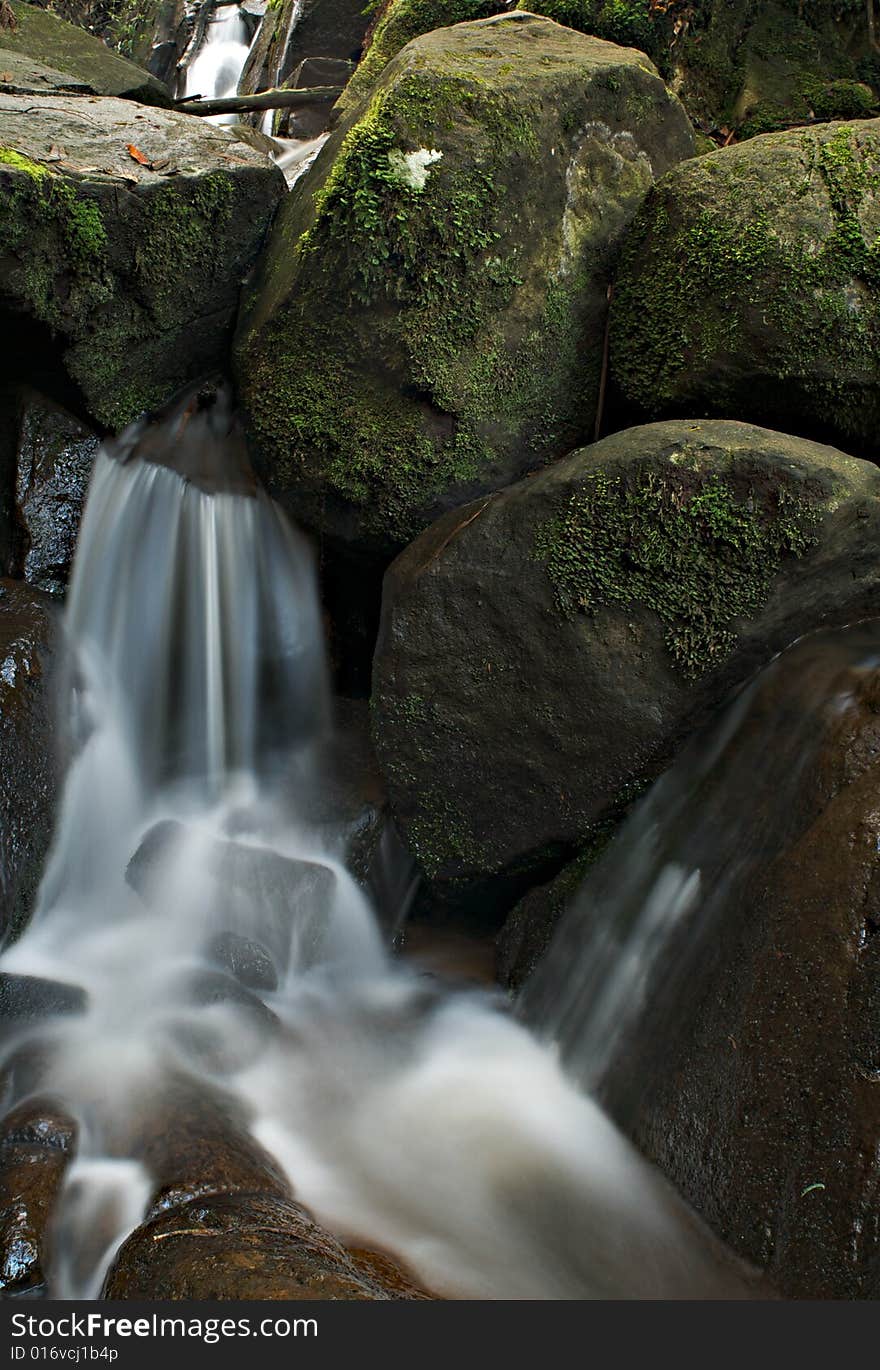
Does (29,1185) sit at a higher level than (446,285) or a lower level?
lower

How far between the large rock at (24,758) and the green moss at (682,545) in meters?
2.32

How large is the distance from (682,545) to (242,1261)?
277 centimetres

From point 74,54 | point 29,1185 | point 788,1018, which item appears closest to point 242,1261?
point 29,1185

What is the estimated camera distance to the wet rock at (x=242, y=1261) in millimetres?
2363

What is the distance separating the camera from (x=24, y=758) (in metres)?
4.48

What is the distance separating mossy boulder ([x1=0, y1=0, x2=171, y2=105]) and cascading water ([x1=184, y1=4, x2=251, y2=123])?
423 cm

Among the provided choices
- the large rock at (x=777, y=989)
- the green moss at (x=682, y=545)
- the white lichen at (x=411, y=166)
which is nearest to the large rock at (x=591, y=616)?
the green moss at (x=682, y=545)

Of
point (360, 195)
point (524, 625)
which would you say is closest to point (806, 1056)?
point (524, 625)

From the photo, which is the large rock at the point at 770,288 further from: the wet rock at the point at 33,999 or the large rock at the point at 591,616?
the wet rock at the point at 33,999

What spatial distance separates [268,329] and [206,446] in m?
0.78

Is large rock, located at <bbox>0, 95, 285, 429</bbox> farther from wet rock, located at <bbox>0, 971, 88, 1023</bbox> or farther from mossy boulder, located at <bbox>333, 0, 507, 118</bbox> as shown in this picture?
wet rock, located at <bbox>0, 971, 88, 1023</bbox>

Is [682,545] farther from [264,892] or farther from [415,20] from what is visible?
[415,20]

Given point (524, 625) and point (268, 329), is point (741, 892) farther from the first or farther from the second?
point (268, 329)

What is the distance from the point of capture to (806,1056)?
9.36 feet
